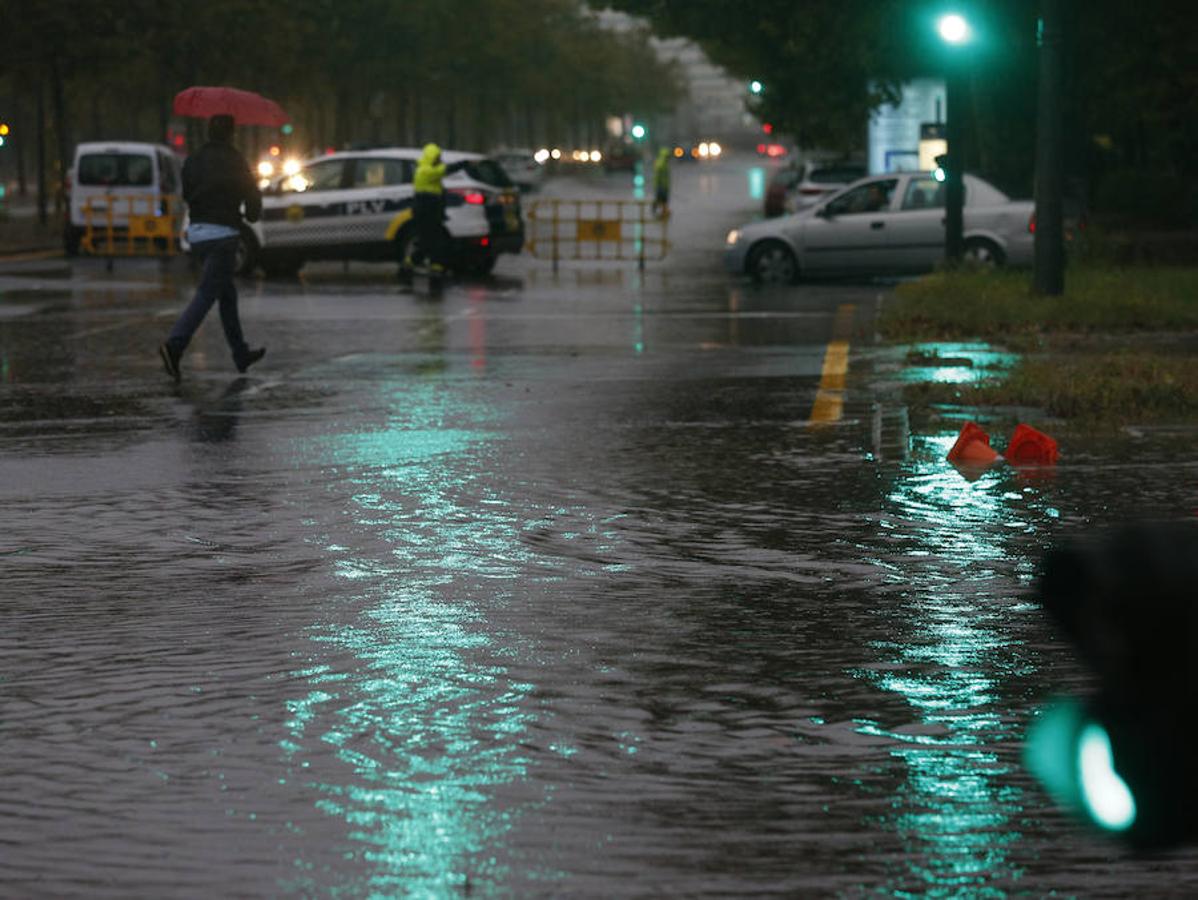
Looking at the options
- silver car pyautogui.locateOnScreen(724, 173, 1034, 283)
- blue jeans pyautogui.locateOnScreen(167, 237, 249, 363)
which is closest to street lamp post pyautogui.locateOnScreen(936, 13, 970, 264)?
silver car pyautogui.locateOnScreen(724, 173, 1034, 283)

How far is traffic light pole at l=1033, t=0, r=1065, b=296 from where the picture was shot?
2139 centimetres

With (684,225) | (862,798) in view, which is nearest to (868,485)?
A: (862,798)

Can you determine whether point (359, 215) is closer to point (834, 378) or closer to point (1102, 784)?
point (834, 378)

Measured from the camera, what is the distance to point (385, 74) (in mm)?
92062

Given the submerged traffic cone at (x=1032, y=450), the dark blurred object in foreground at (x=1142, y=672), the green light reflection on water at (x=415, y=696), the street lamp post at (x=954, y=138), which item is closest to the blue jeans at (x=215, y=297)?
the green light reflection on water at (x=415, y=696)

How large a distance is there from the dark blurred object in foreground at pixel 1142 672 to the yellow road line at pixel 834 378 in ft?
40.0

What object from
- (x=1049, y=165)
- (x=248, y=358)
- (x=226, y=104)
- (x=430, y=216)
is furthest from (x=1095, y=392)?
(x=226, y=104)

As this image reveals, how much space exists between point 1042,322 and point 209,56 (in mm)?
50273

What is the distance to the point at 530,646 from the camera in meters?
7.52

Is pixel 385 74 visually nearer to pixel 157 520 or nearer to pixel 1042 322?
pixel 1042 322

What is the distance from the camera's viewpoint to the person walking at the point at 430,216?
105 feet

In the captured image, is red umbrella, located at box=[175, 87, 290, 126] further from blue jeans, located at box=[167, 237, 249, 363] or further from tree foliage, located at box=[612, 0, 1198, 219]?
blue jeans, located at box=[167, 237, 249, 363]

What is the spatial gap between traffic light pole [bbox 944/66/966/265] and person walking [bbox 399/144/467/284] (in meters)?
6.80

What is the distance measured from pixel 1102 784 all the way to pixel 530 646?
547 cm
